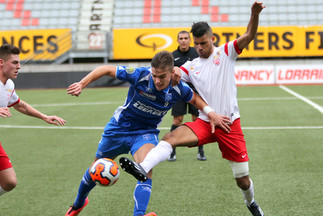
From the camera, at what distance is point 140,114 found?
5.36m

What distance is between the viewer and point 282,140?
9.87m

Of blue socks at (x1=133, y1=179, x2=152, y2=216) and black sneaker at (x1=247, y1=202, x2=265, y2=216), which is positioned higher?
blue socks at (x1=133, y1=179, x2=152, y2=216)

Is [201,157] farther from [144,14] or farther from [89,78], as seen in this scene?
[144,14]

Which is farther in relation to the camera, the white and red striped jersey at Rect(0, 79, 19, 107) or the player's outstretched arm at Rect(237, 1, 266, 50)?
the white and red striped jersey at Rect(0, 79, 19, 107)

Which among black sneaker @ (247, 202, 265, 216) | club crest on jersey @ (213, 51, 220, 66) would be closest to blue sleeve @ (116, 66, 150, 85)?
club crest on jersey @ (213, 51, 220, 66)

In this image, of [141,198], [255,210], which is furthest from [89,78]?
[255,210]

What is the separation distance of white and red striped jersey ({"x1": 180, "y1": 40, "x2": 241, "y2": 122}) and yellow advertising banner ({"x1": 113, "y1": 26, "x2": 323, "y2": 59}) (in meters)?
20.2

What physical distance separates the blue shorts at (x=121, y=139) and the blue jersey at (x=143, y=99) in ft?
0.16

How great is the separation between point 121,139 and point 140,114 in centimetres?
36

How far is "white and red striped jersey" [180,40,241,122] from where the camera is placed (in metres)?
5.49

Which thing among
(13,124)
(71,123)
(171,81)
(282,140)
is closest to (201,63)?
(171,81)

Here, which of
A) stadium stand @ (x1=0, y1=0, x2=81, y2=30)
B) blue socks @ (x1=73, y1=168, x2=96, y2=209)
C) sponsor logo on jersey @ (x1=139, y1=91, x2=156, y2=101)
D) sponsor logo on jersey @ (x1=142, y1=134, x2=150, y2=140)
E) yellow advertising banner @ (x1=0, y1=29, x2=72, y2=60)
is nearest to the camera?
sponsor logo on jersey @ (x1=139, y1=91, x2=156, y2=101)

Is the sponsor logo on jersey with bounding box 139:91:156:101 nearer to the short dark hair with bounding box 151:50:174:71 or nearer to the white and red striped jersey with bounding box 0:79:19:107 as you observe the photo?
the short dark hair with bounding box 151:50:174:71

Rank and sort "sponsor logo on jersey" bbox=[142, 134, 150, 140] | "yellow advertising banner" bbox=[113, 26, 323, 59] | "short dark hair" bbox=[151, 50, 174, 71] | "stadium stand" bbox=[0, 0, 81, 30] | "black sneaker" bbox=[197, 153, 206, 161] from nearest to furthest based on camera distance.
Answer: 1. "short dark hair" bbox=[151, 50, 174, 71]
2. "sponsor logo on jersey" bbox=[142, 134, 150, 140]
3. "black sneaker" bbox=[197, 153, 206, 161]
4. "yellow advertising banner" bbox=[113, 26, 323, 59]
5. "stadium stand" bbox=[0, 0, 81, 30]
